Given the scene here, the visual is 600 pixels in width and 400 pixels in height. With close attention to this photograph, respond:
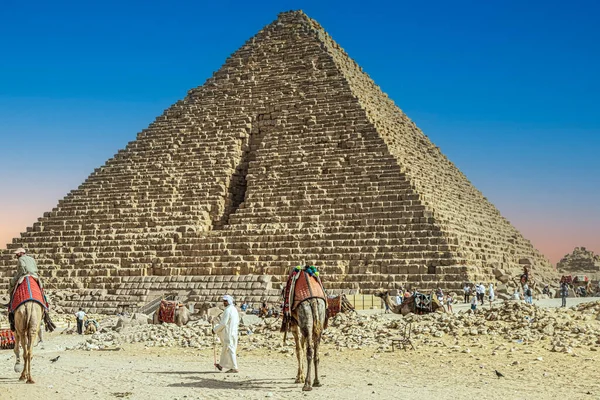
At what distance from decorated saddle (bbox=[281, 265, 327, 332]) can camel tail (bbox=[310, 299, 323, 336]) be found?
0.09m

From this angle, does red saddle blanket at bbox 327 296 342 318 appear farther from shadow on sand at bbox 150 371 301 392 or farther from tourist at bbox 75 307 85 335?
shadow on sand at bbox 150 371 301 392

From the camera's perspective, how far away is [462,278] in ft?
75.5

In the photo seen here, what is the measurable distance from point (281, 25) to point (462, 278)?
19706 mm

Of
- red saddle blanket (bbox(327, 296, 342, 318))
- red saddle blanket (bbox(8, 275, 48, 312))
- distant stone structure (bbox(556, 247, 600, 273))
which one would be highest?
distant stone structure (bbox(556, 247, 600, 273))

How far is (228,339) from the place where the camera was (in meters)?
10.6

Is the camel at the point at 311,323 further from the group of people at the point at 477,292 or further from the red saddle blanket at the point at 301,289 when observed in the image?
the group of people at the point at 477,292

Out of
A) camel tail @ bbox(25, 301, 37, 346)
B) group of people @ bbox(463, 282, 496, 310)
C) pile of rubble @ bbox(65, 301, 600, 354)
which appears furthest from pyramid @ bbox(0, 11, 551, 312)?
camel tail @ bbox(25, 301, 37, 346)

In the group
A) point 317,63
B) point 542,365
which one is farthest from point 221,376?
point 317,63

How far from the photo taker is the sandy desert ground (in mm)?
8664

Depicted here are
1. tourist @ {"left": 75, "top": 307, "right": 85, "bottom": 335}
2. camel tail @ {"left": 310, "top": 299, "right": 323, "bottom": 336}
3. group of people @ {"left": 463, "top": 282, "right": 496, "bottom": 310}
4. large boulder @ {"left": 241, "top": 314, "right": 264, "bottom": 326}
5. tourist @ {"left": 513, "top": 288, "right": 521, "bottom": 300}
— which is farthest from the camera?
tourist @ {"left": 513, "top": 288, "right": 521, "bottom": 300}

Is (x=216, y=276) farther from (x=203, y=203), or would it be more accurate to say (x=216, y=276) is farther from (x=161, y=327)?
(x=161, y=327)

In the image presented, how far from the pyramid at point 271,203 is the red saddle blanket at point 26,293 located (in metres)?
14.3

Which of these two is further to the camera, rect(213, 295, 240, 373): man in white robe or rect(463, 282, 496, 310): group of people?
rect(463, 282, 496, 310): group of people

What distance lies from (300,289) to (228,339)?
167cm
